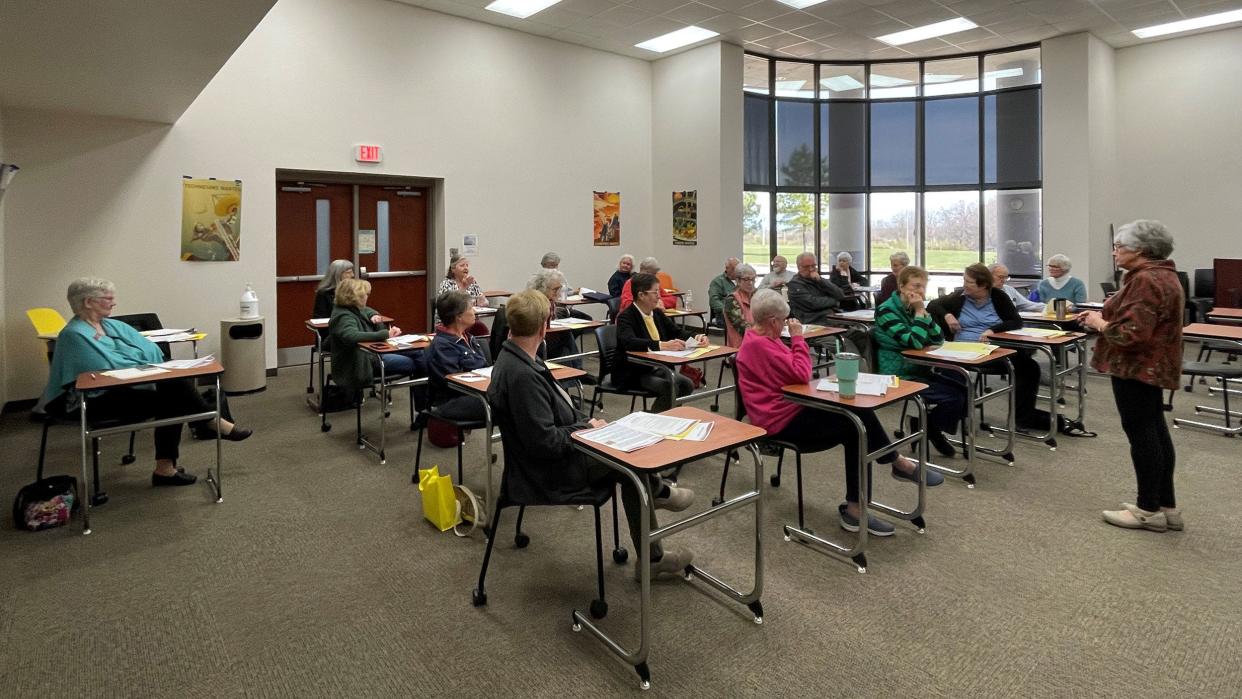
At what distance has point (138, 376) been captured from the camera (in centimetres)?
374

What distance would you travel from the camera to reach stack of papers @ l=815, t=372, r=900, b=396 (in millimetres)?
3295

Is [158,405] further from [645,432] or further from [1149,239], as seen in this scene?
[1149,239]

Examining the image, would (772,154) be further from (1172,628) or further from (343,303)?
(1172,628)

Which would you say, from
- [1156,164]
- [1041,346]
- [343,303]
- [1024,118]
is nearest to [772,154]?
[1024,118]

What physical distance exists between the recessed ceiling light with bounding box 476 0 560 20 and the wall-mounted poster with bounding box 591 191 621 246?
253 centimetres

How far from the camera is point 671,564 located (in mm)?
3061

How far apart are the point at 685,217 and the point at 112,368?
765cm

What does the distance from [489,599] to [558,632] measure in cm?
39

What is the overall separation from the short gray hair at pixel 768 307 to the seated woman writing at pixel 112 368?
10.9ft

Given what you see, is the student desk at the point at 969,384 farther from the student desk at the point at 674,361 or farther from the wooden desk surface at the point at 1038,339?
the student desk at the point at 674,361

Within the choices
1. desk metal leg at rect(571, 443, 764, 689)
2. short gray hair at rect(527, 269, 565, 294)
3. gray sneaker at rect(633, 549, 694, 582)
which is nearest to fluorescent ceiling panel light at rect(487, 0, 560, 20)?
short gray hair at rect(527, 269, 565, 294)

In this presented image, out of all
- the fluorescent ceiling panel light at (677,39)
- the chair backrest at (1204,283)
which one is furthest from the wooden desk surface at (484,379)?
the chair backrest at (1204,283)

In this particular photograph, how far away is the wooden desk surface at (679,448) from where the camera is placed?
2309 mm

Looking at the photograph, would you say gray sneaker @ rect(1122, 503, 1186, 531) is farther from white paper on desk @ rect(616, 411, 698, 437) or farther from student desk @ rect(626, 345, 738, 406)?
white paper on desk @ rect(616, 411, 698, 437)
